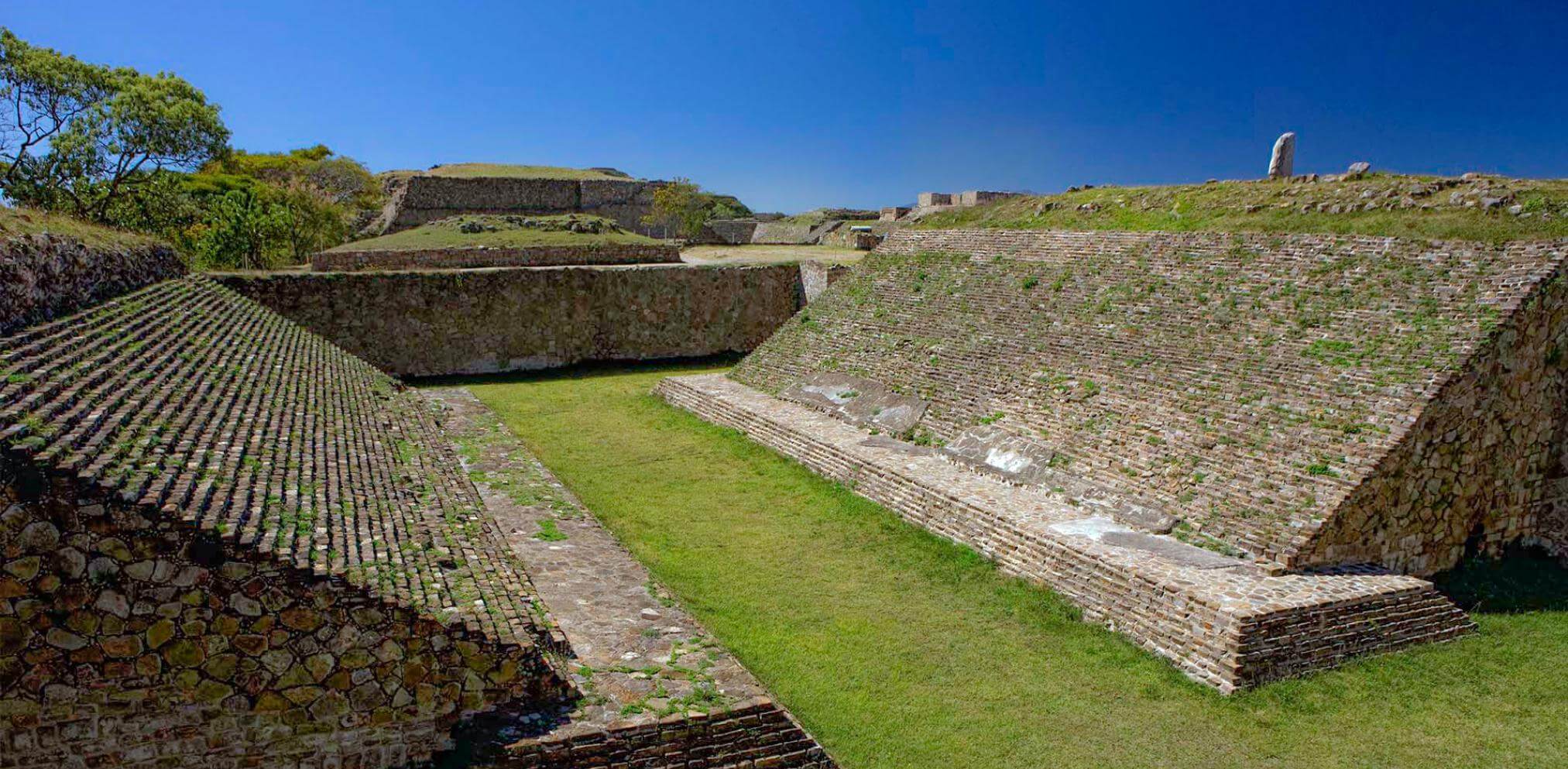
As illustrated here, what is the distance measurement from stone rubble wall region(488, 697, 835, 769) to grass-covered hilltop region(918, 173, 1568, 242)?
801 centimetres

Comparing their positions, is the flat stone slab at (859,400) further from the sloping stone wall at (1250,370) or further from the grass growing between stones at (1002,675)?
the grass growing between stones at (1002,675)

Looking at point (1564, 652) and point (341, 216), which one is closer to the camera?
point (1564, 652)

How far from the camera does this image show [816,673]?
21.6 feet

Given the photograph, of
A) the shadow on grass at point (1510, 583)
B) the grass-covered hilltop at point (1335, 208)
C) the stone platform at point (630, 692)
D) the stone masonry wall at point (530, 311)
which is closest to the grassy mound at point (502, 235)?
the stone masonry wall at point (530, 311)

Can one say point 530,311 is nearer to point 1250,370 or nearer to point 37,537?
point 1250,370

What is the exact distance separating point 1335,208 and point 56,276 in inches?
497

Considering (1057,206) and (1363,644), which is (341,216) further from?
(1363,644)

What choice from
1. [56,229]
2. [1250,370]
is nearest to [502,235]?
[56,229]

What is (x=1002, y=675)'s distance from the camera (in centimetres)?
658

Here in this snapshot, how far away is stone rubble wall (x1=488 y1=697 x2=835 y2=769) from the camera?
192 inches

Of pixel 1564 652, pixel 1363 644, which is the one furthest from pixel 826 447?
pixel 1564 652

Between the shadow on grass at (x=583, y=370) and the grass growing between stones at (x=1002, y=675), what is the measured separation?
29.2ft

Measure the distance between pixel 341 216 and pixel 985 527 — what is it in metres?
30.6

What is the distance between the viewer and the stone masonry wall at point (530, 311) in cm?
1738
